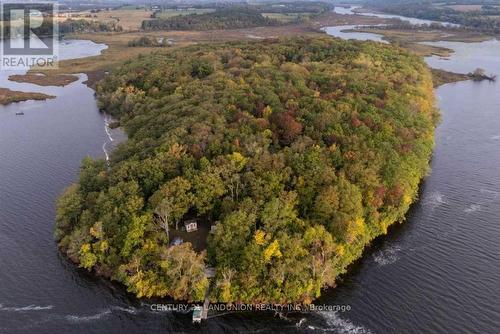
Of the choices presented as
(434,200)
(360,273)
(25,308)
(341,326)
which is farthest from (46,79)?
(341,326)

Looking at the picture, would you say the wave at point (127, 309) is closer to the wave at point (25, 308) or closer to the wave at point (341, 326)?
the wave at point (25, 308)

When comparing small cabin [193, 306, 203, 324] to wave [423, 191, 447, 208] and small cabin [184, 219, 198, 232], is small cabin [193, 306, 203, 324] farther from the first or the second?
wave [423, 191, 447, 208]

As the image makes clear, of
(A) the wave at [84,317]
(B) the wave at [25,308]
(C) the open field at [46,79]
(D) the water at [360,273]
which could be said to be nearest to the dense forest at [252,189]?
(D) the water at [360,273]

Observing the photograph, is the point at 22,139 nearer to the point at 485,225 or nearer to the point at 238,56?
the point at 238,56

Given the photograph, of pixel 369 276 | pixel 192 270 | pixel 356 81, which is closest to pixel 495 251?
pixel 369 276

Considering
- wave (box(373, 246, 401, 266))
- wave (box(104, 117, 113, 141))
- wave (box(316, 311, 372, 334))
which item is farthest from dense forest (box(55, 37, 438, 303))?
wave (box(104, 117, 113, 141))

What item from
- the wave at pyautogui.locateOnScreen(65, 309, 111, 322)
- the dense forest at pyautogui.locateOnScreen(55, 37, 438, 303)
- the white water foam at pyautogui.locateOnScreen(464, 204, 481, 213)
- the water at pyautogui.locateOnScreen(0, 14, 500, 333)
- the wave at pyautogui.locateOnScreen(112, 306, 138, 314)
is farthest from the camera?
the white water foam at pyautogui.locateOnScreen(464, 204, 481, 213)
